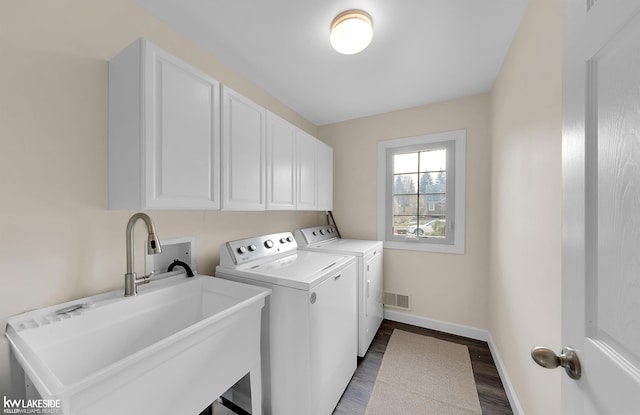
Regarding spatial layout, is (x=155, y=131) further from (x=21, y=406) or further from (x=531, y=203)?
(x=531, y=203)

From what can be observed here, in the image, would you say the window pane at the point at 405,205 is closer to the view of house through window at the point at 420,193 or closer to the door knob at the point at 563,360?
the view of house through window at the point at 420,193

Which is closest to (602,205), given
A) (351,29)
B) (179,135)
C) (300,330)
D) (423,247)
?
(300,330)

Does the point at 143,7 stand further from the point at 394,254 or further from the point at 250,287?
the point at 394,254

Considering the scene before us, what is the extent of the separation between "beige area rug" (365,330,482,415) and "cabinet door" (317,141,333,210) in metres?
1.57

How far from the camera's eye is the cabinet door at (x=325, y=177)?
2535 millimetres

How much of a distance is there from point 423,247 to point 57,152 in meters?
2.84

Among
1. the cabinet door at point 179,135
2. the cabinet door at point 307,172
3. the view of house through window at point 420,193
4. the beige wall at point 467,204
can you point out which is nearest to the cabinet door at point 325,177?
the cabinet door at point 307,172

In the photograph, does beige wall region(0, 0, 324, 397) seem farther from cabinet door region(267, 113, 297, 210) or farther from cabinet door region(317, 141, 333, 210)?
cabinet door region(317, 141, 333, 210)

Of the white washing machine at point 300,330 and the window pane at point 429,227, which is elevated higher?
the window pane at point 429,227

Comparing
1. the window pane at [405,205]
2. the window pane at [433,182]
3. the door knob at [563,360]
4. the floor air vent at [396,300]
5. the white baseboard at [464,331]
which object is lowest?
the white baseboard at [464,331]

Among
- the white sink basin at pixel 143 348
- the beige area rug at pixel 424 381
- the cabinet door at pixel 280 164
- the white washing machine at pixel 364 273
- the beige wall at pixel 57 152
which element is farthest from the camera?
the white washing machine at pixel 364 273

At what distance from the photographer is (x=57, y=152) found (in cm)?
104

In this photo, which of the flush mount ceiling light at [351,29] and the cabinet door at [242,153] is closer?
the flush mount ceiling light at [351,29]

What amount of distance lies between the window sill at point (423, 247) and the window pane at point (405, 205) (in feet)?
1.11
